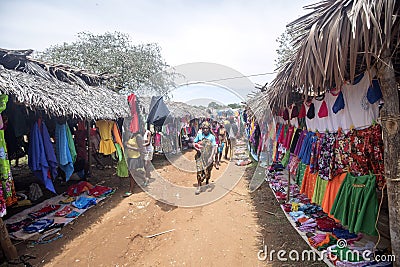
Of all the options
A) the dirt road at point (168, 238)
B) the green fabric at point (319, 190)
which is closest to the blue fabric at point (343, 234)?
the green fabric at point (319, 190)

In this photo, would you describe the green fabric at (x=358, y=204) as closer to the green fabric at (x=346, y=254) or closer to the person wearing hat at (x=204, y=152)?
the green fabric at (x=346, y=254)

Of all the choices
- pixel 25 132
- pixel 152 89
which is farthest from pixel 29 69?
pixel 152 89

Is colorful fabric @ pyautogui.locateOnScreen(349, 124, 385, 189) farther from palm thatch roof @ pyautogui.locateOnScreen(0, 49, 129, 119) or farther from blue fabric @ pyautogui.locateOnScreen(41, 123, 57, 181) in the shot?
blue fabric @ pyautogui.locateOnScreen(41, 123, 57, 181)

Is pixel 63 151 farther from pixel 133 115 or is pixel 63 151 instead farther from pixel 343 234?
pixel 343 234

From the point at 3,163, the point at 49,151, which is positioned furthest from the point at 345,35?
the point at 49,151

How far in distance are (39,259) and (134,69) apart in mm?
13057

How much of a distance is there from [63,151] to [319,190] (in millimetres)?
4692

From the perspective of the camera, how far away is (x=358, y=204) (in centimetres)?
238

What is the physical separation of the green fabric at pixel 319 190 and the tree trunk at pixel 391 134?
110 cm

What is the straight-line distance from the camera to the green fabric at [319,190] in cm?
314

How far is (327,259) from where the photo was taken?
2.44 meters

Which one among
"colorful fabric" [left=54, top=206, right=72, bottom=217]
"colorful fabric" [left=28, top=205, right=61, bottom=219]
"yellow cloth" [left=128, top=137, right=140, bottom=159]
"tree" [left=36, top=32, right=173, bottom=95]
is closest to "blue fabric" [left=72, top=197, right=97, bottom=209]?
"colorful fabric" [left=54, top=206, right=72, bottom=217]

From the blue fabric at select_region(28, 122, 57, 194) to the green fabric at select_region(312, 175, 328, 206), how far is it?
4353 millimetres

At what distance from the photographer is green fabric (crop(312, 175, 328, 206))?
3142mm
